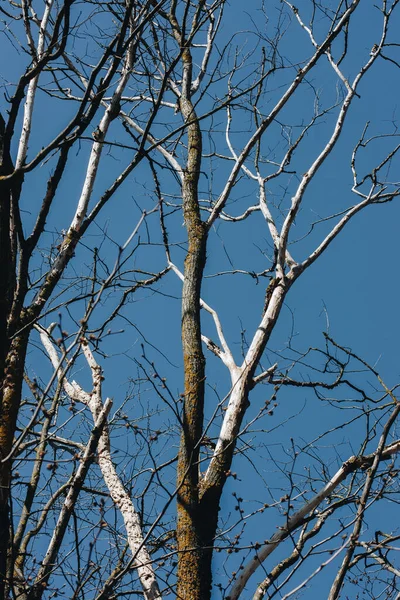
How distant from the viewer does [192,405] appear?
174 inches

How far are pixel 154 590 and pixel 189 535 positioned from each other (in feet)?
2.11

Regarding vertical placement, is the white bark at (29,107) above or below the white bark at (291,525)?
above

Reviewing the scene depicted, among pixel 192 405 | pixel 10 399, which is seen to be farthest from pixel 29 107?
pixel 192 405

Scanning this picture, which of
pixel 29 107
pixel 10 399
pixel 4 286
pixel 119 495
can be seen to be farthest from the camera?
pixel 119 495

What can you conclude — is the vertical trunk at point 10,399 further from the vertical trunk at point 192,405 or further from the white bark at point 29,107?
the white bark at point 29,107

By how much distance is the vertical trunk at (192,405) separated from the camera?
12.7 feet

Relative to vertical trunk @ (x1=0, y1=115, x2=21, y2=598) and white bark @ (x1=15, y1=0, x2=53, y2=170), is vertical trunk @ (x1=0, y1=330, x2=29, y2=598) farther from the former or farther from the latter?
white bark @ (x1=15, y1=0, x2=53, y2=170)

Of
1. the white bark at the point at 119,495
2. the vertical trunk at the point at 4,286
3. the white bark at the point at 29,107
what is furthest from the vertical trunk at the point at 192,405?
the white bark at the point at 29,107

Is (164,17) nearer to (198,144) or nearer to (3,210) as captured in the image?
(198,144)

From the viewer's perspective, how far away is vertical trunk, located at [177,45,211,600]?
3861 mm

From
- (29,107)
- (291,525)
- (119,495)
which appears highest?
(29,107)

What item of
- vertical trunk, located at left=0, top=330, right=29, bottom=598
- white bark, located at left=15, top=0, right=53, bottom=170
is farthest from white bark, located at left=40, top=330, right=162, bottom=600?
white bark, located at left=15, top=0, right=53, bottom=170

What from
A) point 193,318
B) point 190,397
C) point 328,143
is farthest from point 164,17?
point 190,397

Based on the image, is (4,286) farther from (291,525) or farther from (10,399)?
(291,525)
